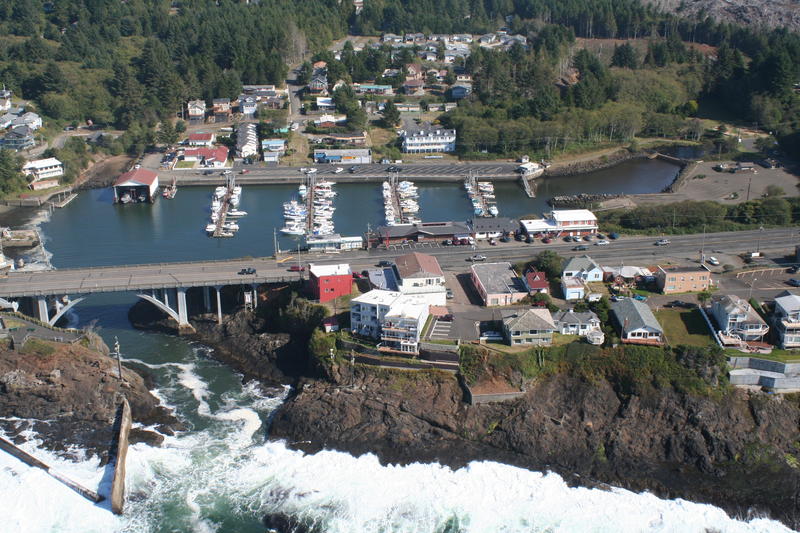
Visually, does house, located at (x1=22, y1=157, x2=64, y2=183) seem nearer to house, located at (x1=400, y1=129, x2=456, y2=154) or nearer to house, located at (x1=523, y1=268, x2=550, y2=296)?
house, located at (x1=400, y1=129, x2=456, y2=154)

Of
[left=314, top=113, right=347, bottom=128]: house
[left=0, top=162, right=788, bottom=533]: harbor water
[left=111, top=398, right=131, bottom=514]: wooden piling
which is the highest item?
[left=314, top=113, right=347, bottom=128]: house

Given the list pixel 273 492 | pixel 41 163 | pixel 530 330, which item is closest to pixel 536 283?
pixel 530 330

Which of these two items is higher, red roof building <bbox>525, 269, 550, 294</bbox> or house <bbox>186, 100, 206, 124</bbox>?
house <bbox>186, 100, 206, 124</bbox>

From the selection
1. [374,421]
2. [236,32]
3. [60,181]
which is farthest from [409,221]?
[236,32]

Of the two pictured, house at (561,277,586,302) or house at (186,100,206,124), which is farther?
house at (186,100,206,124)

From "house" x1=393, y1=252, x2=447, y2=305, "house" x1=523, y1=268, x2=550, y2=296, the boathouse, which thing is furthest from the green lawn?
the boathouse

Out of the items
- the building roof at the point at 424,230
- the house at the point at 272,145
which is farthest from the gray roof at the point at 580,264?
the house at the point at 272,145

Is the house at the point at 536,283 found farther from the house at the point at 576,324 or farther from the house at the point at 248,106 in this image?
the house at the point at 248,106

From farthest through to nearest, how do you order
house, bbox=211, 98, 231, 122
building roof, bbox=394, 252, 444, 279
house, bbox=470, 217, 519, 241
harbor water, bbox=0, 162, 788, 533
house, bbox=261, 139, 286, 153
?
house, bbox=211, 98, 231, 122, house, bbox=261, 139, 286, 153, house, bbox=470, 217, 519, 241, building roof, bbox=394, 252, 444, 279, harbor water, bbox=0, 162, 788, 533

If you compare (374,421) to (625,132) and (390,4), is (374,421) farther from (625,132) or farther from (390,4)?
(390,4)
